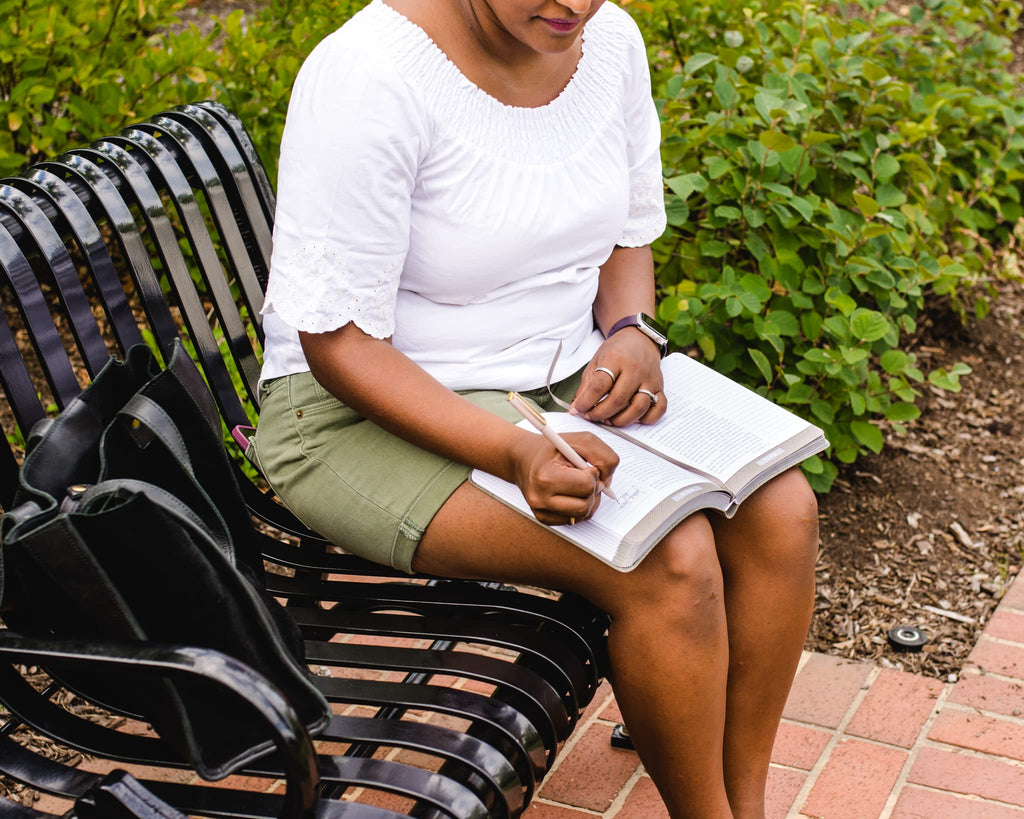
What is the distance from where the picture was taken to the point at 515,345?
2193 millimetres

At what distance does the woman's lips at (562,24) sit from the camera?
76.4 inches

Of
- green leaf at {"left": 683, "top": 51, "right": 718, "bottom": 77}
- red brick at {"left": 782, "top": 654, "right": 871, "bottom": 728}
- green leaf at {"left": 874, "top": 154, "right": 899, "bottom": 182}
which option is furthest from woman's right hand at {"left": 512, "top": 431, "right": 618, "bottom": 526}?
green leaf at {"left": 874, "top": 154, "right": 899, "bottom": 182}

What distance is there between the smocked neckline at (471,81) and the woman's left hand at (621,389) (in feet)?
1.55

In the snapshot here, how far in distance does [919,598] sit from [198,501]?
2247 millimetres

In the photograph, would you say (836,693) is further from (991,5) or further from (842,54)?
(991,5)

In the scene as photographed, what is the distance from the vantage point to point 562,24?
76.7 inches

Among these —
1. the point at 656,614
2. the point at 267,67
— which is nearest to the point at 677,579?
the point at 656,614

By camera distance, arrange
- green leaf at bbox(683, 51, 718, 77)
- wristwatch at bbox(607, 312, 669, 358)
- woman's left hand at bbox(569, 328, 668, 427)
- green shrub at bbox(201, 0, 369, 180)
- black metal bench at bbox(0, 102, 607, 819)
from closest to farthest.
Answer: black metal bench at bbox(0, 102, 607, 819)
woman's left hand at bbox(569, 328, 668, 427)
wristwatch at bbox(607, 312, 669, 358)
green shrub at bbox(201, 0, 369, 180)
green leaf at bbox(683, 51, 718, 77)

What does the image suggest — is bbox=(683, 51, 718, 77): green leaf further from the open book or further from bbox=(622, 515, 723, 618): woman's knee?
bbox=(622, 515, 723, 618): woman's knee

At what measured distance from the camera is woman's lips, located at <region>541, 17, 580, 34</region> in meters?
1.94

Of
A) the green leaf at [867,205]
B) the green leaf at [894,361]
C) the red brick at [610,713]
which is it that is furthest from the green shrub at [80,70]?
the green leaf at [894,361]

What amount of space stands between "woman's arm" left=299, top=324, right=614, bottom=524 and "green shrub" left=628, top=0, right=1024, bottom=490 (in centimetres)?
143

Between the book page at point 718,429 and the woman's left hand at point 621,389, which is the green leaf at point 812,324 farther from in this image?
the woman's left hand at point 621,389

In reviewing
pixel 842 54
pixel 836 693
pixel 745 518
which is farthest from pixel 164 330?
pixel 842 54
